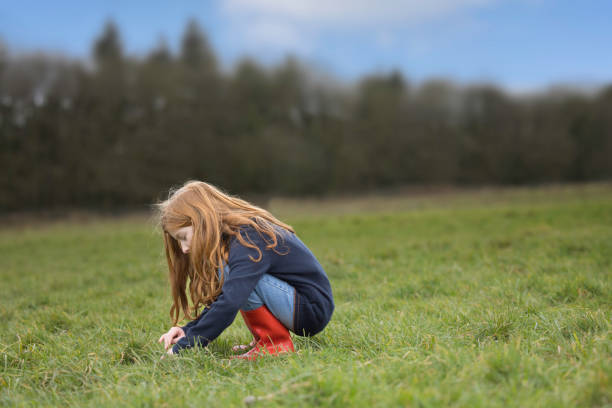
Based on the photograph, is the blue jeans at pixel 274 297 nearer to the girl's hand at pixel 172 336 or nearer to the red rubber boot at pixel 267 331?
the red rubber boot at pixel 267 331

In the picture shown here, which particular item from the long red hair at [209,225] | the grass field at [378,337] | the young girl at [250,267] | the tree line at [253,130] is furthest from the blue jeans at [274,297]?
the tree line at [253,130]

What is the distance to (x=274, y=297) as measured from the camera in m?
2.60

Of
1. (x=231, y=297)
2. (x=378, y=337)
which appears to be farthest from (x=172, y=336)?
(x=378, y=337)

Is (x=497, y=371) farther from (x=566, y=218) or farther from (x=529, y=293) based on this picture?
(x=566, y=218)

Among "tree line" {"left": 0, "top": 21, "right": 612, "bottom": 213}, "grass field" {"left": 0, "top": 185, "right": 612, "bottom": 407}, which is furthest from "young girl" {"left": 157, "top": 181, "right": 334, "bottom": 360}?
"tree line" {"left": 0, "top": 21, "right": 612, "bottom": 213}

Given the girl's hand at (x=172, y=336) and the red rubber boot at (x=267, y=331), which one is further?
the red rubber boot at (x=267, y=331)

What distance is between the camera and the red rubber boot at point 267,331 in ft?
8.52

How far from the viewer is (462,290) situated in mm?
4086

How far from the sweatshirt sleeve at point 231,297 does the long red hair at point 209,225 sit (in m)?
0.05

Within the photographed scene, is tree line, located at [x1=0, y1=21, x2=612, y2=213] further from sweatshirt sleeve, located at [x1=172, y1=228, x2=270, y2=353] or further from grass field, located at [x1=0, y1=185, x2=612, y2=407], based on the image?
sweatshirt sleeve, located at [x1=172, y1=228, x2=270, y2=353]

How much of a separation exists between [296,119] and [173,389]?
2607 cm

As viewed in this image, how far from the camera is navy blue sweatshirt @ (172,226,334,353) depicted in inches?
93.8

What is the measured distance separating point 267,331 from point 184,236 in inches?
30.2

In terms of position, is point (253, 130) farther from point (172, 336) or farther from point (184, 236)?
point (172, 336)
